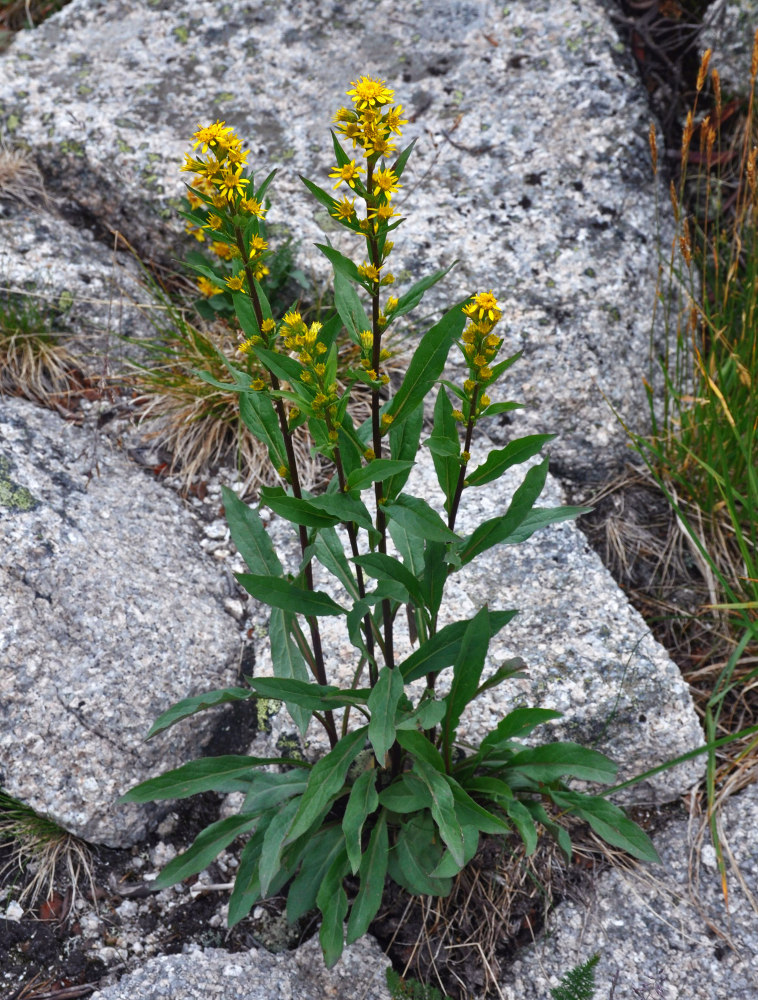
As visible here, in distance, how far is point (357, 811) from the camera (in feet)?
6.20

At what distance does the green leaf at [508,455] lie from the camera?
5.45 feet

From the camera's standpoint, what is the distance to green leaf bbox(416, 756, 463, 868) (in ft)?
5.74

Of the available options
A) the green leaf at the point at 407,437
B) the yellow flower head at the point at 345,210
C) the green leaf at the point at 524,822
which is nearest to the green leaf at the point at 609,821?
the green leaf at the point at 524,822

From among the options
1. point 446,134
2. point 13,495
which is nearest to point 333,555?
point 13,495

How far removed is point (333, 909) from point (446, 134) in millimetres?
3052

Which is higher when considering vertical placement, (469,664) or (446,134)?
(446,134)

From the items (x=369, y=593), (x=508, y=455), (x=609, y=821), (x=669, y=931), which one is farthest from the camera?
(x=669, y=931)

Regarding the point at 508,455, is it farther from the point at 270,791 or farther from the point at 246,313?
the point at 270,791

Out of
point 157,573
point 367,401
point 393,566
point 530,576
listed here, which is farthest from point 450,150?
point 393,566

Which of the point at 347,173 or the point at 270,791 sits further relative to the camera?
the point at 270,791

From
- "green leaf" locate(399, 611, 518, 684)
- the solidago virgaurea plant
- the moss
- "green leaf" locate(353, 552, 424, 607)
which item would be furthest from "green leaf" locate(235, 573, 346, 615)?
the moss

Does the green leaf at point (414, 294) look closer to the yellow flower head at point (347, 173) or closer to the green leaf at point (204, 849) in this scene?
the yellow flower head at point (347, 173)

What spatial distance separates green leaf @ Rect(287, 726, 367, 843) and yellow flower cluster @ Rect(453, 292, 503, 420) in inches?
33.7

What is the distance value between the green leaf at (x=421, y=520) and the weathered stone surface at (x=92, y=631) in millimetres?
1223
